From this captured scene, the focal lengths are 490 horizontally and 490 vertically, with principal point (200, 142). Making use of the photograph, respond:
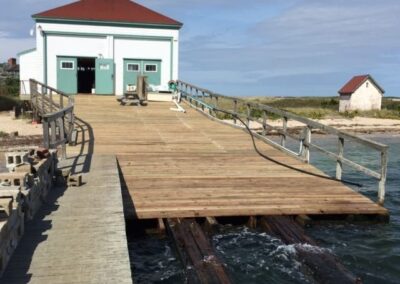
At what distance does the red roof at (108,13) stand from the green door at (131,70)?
222cm

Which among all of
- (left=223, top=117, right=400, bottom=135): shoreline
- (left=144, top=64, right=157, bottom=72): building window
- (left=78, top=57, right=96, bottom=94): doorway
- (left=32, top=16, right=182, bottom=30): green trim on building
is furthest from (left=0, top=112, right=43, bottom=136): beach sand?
(left=223, top=117, right=400, bottom=135): shoreline

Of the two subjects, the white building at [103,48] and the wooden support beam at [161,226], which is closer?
the wooden support beam at [161,226]

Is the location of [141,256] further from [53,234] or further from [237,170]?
[237,170]

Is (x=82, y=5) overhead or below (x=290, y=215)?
overhead

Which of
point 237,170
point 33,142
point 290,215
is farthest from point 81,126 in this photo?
point 290,215

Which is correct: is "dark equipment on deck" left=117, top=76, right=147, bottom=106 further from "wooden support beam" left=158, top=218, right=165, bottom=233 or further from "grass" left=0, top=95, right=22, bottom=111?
"wooden support beam" left=158, top=218, right=165, bottom=233

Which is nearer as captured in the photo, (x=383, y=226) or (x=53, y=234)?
(x=53, y=234)

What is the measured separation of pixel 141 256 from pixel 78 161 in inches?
140

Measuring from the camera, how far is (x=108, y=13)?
2772 centimetres

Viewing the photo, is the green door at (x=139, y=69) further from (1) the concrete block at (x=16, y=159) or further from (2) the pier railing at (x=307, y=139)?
(1) the concrete block at (x=16, y=159)

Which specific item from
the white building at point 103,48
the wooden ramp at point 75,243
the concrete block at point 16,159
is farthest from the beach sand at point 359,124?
the wooden ramp at point 75,243

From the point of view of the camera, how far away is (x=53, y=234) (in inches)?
209

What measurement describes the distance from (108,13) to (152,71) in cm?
416

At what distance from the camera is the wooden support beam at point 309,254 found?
5891 millimetres
